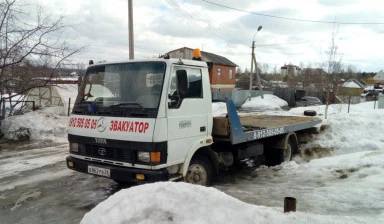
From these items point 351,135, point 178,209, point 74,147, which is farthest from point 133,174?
point 351,135

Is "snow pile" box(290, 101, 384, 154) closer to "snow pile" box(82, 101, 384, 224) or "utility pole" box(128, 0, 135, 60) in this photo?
"snow pile" box(82, 101, 384, 224)

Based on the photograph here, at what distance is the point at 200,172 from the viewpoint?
643cm

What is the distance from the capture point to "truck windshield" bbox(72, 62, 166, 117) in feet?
18.3

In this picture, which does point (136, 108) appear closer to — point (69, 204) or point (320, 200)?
point (69, 204)

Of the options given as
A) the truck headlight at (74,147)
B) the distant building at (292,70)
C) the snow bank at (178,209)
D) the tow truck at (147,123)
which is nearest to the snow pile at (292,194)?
the snow bank at (178,209)

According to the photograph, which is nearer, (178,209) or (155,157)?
(178,209)

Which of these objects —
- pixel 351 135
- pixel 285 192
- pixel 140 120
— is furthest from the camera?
pixel 351 135

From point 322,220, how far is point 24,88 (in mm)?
13195

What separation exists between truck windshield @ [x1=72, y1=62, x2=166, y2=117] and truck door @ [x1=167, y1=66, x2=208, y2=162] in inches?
10.8

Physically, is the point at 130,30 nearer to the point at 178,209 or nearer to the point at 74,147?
the point at 74,147

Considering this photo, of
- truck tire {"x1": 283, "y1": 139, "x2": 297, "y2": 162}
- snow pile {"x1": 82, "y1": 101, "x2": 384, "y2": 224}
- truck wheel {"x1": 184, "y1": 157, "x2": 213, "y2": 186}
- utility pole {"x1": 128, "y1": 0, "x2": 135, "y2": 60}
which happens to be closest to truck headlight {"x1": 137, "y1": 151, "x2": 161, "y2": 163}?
truck wheel {"x1": 184, "y1": 157, "x2": 213, "y2": 186}

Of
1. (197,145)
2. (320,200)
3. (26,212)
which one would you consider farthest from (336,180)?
(26,212)

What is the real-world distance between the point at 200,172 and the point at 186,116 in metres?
1.15

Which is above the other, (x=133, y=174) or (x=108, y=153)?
(x=108, y=153)
